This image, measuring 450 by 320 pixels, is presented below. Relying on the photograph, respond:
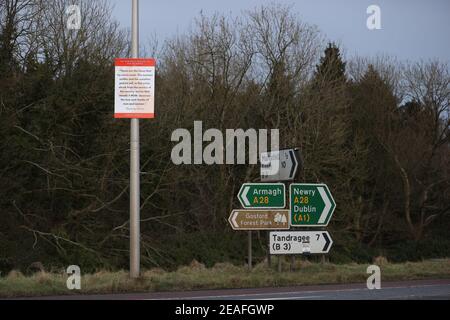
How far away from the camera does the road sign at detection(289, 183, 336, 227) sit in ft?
62.9

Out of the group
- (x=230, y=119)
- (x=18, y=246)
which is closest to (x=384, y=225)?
(x=230, y=119)

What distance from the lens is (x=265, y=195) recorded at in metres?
19.2

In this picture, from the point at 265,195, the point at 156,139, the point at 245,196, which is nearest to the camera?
the point at 245,196

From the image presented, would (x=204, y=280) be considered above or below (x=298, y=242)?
below

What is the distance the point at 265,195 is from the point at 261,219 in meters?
0.69

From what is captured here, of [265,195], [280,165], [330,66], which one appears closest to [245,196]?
[265,195]

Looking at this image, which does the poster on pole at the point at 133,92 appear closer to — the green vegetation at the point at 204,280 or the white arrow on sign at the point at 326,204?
→ the green vegetation at the point at 204,280

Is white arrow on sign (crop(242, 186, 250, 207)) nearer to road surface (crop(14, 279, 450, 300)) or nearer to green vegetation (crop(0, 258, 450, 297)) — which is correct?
green vegetation (crop(0, 258, 450, 297))

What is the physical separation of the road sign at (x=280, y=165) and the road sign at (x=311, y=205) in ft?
1.78

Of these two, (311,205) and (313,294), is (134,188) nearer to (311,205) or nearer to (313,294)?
(313,294)

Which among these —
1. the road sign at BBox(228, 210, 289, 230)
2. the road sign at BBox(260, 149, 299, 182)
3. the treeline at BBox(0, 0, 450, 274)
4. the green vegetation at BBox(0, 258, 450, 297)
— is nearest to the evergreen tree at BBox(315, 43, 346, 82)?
the treeline at BBox(0, 0, 450, 274)

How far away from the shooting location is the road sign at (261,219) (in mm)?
18953
